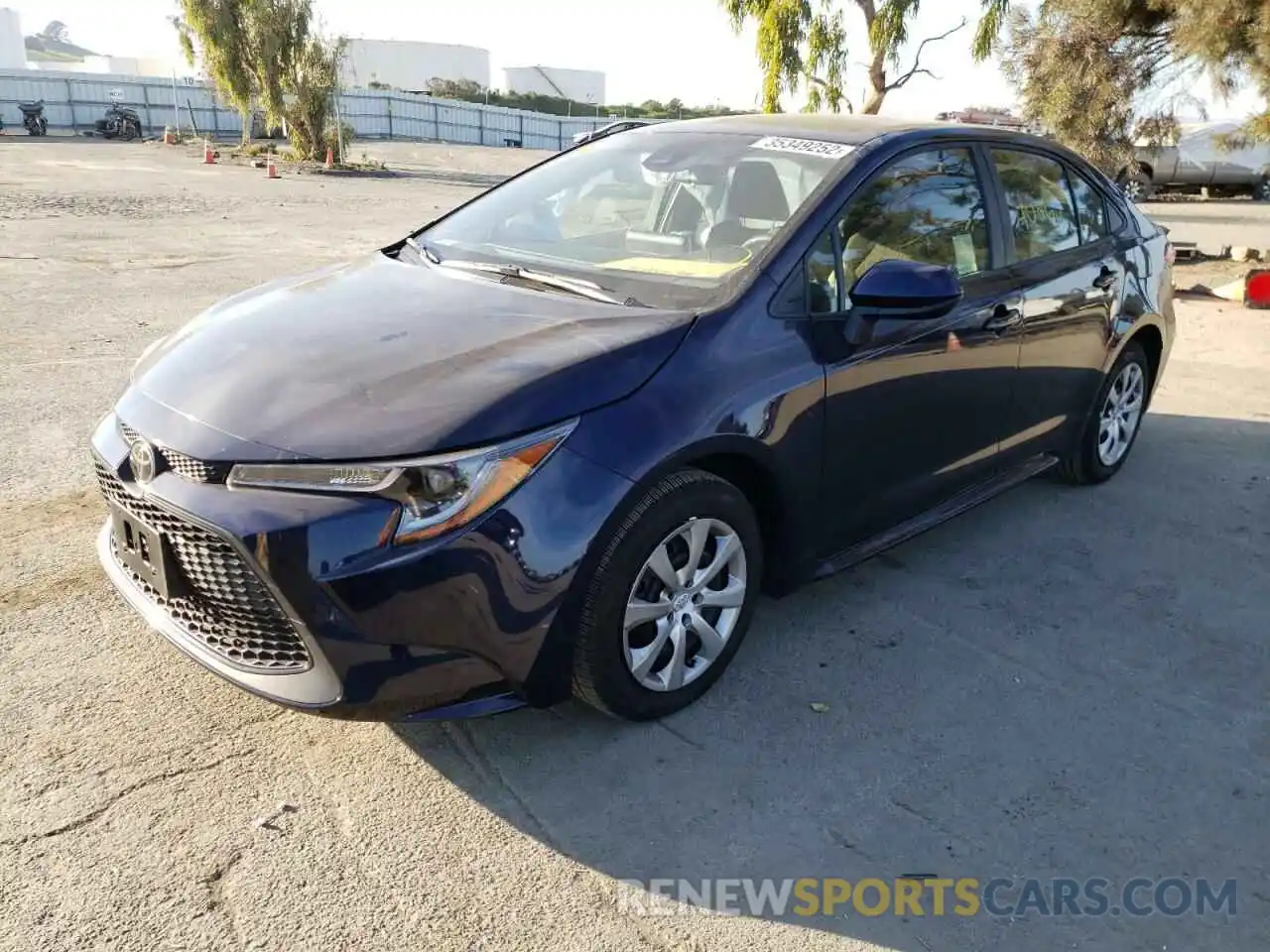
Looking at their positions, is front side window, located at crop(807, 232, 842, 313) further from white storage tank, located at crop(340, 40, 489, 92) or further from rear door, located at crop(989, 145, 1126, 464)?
white storage tank, located at crop(340, 40, 489, 92)

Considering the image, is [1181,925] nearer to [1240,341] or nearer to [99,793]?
[99,793]

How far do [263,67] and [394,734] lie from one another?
2962 cm

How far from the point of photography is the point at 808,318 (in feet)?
10.7

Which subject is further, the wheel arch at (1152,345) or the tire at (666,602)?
the wheel arch at (1152,345)

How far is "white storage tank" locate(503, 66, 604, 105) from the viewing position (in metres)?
110

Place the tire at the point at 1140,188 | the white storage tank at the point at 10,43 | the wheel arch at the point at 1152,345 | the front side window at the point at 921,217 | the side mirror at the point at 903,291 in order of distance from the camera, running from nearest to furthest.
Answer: the side mirror at the point at 903,291
the front side window at the point at 921,217
the wheel arch at the point at 1152,345
the tire at the point at 1140,188
the white storage tank at the point at 10,43

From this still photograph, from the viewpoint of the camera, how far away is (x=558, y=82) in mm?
111250

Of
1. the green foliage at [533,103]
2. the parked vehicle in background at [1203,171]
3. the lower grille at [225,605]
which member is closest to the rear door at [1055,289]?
the lower grille at [225,605]

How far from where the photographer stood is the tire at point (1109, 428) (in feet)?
16.4

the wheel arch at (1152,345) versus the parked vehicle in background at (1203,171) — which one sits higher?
the parked vehicle in background at (1203,171)

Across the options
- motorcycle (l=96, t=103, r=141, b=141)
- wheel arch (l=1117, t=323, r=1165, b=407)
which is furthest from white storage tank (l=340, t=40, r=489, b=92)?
wheel arch (l=1117, t=323, r=1165, b=407)

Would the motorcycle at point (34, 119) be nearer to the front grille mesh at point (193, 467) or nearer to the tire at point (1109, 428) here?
the tire at point (1109, 428)

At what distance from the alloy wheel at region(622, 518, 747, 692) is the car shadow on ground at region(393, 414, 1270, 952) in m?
0.18

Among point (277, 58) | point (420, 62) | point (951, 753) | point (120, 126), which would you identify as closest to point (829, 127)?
point (951, 753)
